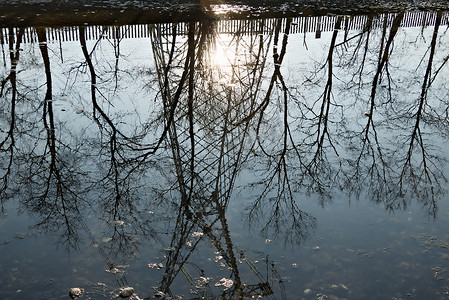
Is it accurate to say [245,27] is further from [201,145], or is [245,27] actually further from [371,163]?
[371,163]

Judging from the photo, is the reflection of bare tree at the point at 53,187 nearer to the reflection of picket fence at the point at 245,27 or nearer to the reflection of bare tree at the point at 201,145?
the reflection of bare tree at the point at 201,145

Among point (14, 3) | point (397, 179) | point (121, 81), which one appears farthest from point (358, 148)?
point (14, 3)

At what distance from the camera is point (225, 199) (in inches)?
246

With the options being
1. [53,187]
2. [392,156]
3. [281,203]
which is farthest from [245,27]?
[53,187]

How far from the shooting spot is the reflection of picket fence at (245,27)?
40.8 feet

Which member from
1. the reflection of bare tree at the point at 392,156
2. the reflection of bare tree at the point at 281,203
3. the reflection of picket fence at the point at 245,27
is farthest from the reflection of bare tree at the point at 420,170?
the reflection of picket fence at the point at 245,27

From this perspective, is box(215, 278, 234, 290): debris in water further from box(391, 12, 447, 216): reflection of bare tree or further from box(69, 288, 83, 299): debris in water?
box(391, 12, 447, 216): reflection of bare tree

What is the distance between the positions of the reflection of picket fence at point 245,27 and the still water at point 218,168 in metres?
0.13

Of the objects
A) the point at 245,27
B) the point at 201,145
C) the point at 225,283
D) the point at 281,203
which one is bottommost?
the point at 225,283

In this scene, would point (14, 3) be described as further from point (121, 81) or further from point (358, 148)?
point (358, 148)

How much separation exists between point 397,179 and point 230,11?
968 centimetres

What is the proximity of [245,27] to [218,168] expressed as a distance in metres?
7.86

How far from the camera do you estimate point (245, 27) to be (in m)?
13.9

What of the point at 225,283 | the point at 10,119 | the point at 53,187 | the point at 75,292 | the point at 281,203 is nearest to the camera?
the point at 75,292
